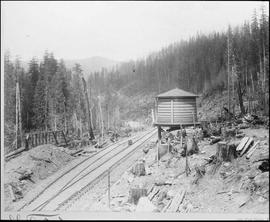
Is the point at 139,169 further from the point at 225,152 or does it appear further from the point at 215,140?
the point at 225,152

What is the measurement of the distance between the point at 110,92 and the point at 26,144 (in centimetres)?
291

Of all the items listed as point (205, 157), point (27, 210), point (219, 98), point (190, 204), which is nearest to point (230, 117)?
point (219, 98)

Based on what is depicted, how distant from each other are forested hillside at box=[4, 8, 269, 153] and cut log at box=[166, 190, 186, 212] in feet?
7.79

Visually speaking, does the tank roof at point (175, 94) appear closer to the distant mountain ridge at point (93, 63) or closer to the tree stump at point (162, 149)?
the tree stump at point (162, 149)

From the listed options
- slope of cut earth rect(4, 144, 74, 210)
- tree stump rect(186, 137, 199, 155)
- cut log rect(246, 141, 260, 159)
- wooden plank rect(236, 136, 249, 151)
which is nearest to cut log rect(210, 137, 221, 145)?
tree stump rect(186, 137, 199, 155)

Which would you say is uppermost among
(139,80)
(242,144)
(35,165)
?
(139,80)

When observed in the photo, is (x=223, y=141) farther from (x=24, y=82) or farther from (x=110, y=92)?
(x=24, y=82)

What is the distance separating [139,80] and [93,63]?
1647 millimetres

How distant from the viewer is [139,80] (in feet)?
30.1

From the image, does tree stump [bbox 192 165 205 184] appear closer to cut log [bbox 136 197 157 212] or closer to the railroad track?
cut log [bbox 136 197 157 212]

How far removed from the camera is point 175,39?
8758 millimetres

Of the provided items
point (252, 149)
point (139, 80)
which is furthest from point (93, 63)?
point (252, 149)

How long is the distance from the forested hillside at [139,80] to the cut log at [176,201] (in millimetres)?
2376

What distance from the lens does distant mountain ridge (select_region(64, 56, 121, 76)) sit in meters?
9.57
